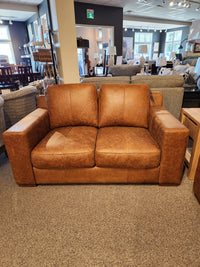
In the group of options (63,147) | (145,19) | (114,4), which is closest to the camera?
(63,147)

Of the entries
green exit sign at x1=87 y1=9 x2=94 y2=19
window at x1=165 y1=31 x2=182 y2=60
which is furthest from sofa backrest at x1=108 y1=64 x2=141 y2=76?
window at x1=165 y1=31 x2=182 y2=60

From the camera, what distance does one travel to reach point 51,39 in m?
2.84

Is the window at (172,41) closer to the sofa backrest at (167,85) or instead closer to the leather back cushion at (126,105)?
the sofa backrest at (167,85)

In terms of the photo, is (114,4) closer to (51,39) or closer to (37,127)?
(51,39)

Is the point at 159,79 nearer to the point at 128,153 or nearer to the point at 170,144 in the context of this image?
the point at 170,144

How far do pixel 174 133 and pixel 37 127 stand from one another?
1264mm

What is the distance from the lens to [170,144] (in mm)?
1491

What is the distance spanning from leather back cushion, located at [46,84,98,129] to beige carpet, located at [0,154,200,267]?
2.44ft

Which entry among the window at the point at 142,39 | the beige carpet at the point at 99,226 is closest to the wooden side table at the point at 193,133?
the beige carpet at the point at 99,226

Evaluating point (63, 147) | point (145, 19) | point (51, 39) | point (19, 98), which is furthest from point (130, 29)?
point (63, 147)

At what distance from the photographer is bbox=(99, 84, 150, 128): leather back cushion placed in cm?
194

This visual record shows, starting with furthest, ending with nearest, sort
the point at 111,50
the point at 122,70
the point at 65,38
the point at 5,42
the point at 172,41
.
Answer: the point at 172,41 → the point at 5,42 → the point at 111,50 → the point at 122,70 → the point at 65,38

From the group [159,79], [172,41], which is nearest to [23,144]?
[159,79]

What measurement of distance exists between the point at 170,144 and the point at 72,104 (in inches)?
43.8
